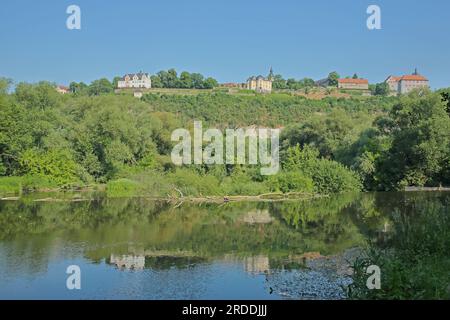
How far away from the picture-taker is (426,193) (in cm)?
2612

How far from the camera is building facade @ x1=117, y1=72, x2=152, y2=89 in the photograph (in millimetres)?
79456

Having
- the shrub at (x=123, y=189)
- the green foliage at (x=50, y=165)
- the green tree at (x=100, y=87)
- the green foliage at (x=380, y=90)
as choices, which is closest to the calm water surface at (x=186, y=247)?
the shrub at (x=123, y=189)

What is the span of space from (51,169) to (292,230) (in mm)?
16002

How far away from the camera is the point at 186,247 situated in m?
14.2

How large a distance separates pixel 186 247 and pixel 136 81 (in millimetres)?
69882

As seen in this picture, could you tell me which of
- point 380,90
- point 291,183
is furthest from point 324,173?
point 380,90

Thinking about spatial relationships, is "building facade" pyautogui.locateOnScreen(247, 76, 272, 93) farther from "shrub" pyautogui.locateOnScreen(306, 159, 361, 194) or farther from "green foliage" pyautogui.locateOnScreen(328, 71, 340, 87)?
"shrub" pyautogui.locateOnScreen(306, 159, 361, 194)

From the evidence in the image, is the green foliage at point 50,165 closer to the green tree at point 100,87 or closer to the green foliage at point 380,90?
the green tree at point 100,87

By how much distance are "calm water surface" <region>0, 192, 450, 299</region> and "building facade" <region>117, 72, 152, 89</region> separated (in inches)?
2274

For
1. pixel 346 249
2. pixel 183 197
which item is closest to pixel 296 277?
pixel 346 249

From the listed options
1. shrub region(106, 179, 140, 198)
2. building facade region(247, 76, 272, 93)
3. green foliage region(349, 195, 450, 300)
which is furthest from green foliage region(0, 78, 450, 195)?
building facade region(247, 76, 272, 93)

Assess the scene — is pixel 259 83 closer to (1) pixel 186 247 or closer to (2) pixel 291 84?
(2) pixel 291 84
